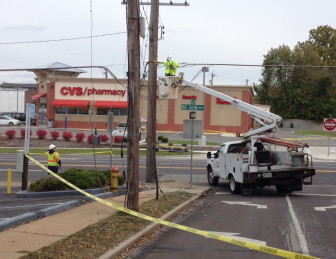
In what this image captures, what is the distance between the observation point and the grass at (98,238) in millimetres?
6426

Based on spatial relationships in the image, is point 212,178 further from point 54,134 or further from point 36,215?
point 54,134

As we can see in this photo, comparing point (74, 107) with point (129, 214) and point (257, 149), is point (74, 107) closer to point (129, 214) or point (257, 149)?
point (257, 149)

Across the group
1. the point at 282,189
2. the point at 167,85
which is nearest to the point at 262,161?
the point at 282,189

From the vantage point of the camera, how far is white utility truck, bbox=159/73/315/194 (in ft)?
46.3

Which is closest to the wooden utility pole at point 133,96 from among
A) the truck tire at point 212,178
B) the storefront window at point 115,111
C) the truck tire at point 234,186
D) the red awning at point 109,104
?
the truck tire at point 234,186

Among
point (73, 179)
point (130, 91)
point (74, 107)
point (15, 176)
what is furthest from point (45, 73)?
point (130, 91)

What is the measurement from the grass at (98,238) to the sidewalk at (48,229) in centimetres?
24

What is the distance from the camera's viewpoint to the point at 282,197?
14.5 meters

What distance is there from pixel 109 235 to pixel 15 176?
44.3 feet

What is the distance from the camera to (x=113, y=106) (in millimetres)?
58312

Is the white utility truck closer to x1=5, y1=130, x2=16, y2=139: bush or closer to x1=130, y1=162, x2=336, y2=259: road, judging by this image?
x1=130, y1=162, x2=336, y2=259: road

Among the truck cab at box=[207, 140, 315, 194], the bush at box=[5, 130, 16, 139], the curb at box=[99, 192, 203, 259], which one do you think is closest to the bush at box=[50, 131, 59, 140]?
the bush at box=[5, 130, 16, 139]

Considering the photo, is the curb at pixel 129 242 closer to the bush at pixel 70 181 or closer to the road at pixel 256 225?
the road at pixel 256 225

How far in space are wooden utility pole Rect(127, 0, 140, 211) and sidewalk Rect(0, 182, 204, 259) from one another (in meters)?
0.90
